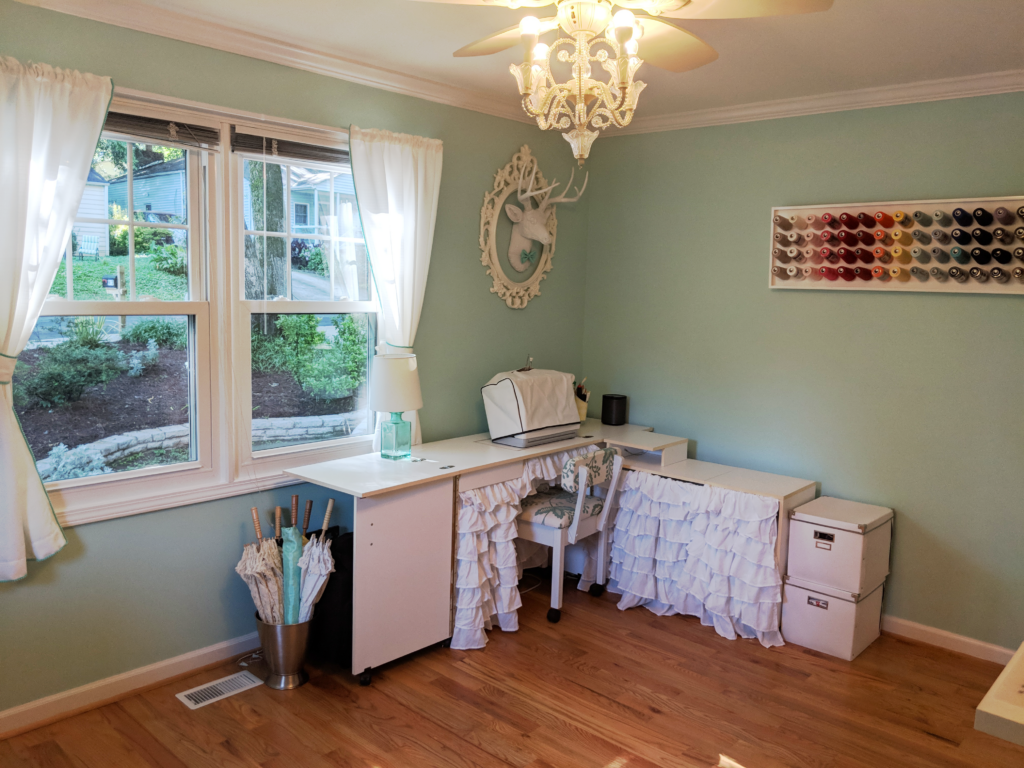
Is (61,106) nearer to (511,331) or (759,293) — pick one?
(511,331)

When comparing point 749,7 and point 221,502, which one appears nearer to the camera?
point 749,7

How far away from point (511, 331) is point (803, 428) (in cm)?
156

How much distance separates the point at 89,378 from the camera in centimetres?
276

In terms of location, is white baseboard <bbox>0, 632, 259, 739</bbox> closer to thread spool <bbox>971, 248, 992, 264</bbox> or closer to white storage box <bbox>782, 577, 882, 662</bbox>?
white storage box <bbox>782, 577, 882, 662</bbox>

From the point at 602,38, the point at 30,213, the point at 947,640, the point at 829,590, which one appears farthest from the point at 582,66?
the point at 947,640

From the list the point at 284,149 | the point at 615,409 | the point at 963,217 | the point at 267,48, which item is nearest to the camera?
the point at 267,48

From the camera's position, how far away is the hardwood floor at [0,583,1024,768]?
257 centimetres

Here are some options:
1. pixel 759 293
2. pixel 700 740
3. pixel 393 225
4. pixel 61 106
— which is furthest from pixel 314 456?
pixel 759 293

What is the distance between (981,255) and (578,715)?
2.47m

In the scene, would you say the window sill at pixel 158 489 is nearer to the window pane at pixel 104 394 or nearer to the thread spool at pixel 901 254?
the window pane at pixel 104 394

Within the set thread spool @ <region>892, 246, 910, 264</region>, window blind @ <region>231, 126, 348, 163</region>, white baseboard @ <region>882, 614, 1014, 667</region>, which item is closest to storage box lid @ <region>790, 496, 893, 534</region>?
white baseboard @ <region>882, 614, 1014, 667</region>

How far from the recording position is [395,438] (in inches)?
133

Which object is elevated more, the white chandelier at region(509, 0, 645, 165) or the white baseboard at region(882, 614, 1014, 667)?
the white chandelier at region(509, 0, 645, 165)

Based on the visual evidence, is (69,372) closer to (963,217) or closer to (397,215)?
(397,215)
